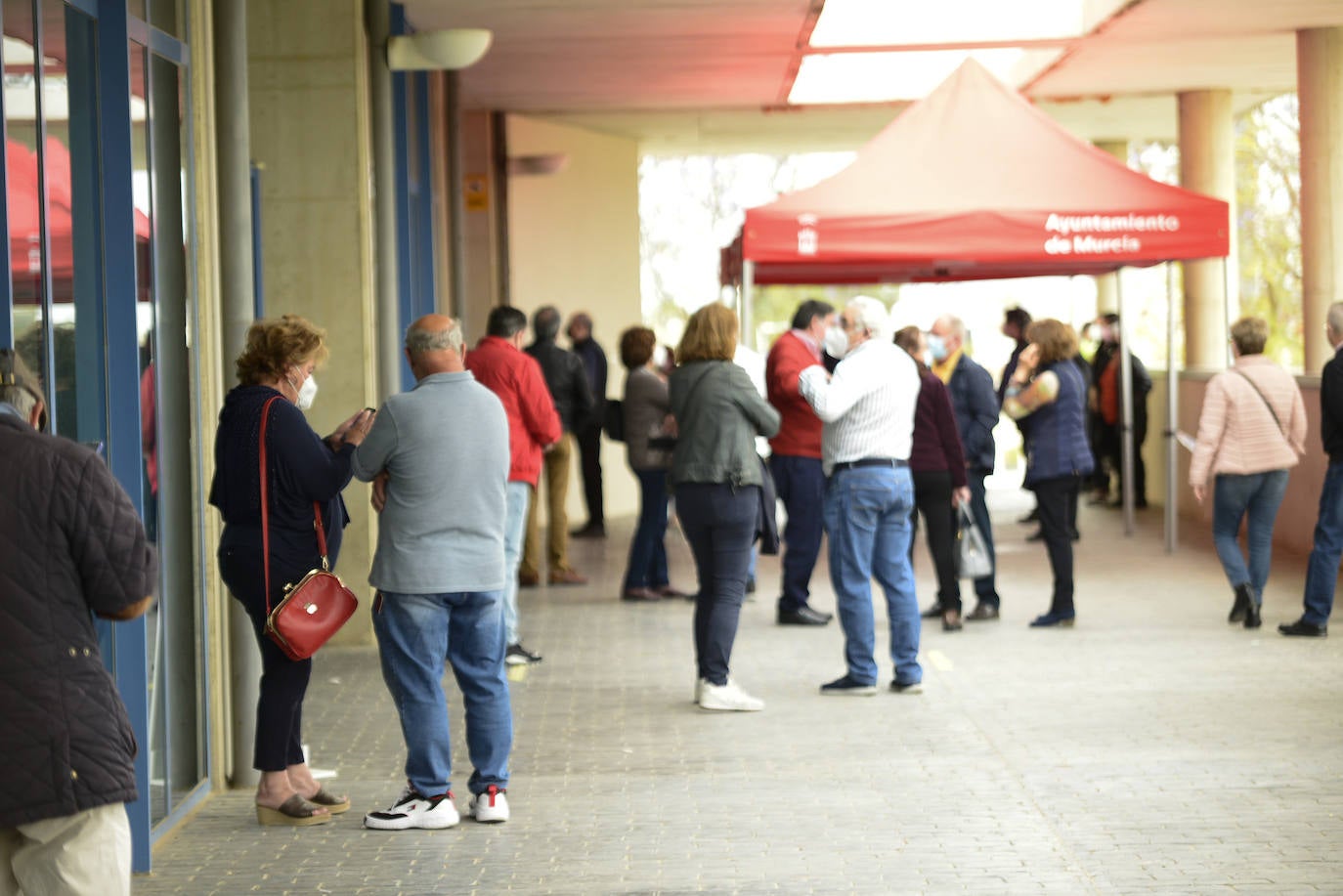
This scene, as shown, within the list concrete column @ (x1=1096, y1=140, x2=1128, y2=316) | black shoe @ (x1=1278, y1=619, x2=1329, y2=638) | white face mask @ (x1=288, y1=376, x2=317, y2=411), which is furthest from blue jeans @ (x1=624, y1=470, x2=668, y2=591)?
concrete column @ (x1=1096, y1=140, x2=1128, y2=316)

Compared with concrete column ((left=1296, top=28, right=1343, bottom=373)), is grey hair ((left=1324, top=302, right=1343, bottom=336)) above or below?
below

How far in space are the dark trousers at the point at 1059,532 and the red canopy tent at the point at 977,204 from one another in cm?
220

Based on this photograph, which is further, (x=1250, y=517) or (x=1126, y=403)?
(x=1126, y=403)

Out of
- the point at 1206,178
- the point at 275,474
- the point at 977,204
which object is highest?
the point at 1206,178

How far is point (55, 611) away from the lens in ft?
11.9

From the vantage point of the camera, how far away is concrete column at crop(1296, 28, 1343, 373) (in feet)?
47.0

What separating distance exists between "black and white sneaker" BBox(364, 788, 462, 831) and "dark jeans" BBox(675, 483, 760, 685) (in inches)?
82.3

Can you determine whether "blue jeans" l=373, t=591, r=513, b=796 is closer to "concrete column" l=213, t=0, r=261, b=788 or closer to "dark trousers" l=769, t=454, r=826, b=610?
"concrete column" l=213, t=0, r=261, b=788

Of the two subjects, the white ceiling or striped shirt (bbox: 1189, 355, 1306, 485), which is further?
the white ceiling

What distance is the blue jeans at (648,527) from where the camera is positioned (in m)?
11.9

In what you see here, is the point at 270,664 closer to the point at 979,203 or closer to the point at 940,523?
the point at 940,523

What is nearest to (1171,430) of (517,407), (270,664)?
(517,407)

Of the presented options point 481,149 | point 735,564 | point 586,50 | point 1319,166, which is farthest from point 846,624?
point 481,149

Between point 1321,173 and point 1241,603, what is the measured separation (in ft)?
18.6
